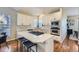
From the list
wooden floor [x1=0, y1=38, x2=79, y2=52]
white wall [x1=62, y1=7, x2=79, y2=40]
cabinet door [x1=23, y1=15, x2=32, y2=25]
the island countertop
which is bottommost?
wooden floor [x1=0, y1=38, x2=79, y2=52]

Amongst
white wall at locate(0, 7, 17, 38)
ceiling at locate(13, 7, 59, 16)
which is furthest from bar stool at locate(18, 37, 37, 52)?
ceiling at locate(13, 7, 59, 16)

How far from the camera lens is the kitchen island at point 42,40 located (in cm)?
204

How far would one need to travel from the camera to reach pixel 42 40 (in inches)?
81.1

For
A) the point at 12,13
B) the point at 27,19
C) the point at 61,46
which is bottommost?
the point at 61,46

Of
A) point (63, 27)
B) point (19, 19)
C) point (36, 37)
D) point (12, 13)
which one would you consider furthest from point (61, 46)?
point (12, 13)

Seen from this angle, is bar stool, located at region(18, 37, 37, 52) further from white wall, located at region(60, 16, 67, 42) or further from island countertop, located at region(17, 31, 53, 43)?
white wall, located at region(60, 16, 67, 42)

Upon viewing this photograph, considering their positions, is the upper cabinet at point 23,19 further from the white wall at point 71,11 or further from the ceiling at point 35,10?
the white wall at point 71,11

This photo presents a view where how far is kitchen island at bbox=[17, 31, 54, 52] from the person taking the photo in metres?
2.04

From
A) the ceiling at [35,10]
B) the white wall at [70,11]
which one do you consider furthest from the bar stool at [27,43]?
the white wall at [70,11]

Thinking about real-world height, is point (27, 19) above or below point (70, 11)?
below

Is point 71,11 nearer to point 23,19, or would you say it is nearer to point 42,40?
point 42,40
